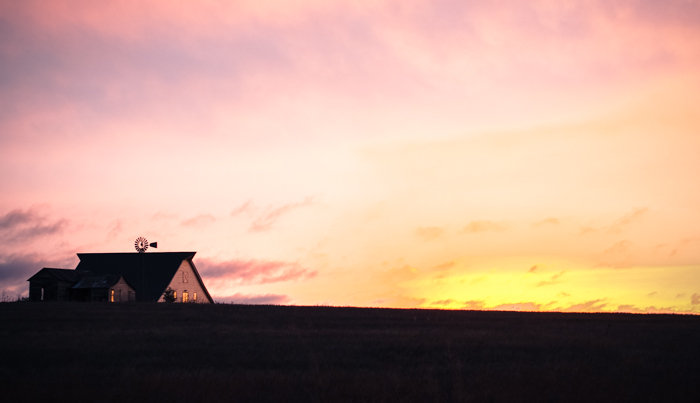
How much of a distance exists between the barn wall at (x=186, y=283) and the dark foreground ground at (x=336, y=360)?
25.7m

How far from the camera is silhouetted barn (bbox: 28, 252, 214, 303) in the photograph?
55.8 m

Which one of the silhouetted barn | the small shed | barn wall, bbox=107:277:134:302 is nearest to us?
the small shed

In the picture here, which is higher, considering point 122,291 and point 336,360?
point 122,291

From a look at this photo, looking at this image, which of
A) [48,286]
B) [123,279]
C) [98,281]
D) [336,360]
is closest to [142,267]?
[123,279]

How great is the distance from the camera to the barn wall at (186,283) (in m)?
61.1

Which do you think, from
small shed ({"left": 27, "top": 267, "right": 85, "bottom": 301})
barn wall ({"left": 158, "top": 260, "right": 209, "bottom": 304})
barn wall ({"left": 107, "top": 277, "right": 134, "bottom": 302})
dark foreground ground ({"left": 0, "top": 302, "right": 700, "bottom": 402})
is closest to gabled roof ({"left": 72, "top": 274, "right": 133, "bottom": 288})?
barn wall ({"left": 107, "top": 277, "right": 134, "bottom": 302})

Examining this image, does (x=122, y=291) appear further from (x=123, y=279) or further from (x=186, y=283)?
(x=186, y=283)

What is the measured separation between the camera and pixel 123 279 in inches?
2293

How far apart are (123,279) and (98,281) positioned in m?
2.43

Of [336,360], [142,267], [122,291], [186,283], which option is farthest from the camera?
[186,283]

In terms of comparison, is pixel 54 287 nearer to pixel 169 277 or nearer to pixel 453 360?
pixel 169 277

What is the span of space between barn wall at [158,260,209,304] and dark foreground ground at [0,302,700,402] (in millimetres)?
25709

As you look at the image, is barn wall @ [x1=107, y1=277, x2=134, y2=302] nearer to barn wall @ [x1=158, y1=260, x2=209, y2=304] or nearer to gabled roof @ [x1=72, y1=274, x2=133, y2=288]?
gabled roof @ [x1=72, y1=274, x2=133, y2=288]

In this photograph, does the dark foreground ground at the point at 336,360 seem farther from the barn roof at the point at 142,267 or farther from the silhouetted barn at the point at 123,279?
the barn roof at the point at 142,267
